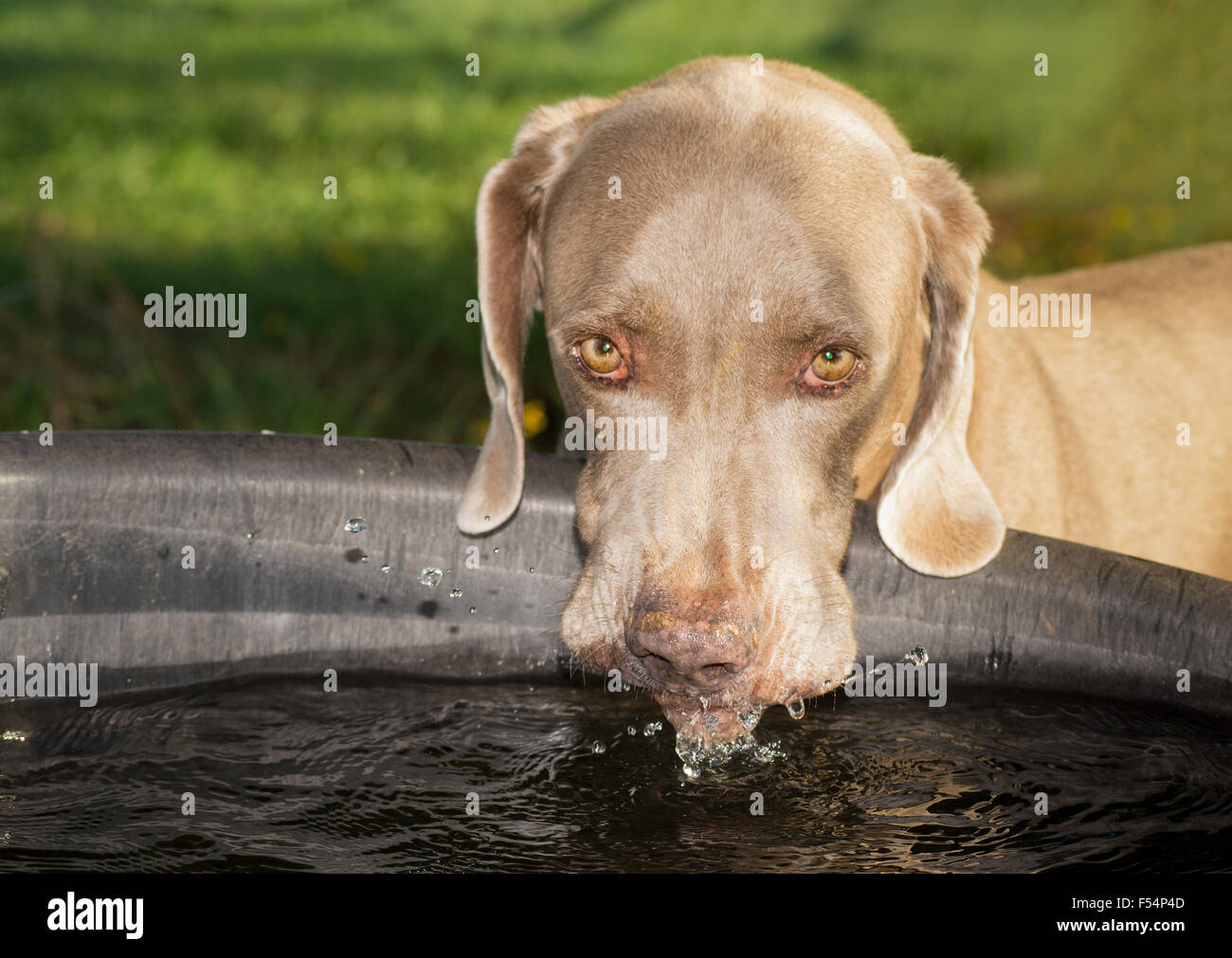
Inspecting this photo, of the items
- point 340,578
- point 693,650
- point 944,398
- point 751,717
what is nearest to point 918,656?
point 751,717

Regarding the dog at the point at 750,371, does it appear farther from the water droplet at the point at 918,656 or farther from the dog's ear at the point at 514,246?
the water droplet at the point at 918,656

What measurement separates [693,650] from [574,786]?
48cm

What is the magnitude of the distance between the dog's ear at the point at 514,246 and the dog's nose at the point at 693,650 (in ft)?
2.56

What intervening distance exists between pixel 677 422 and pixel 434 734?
798mm

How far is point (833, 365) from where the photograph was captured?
285cm

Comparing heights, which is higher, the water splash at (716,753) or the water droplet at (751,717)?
the water droplet at (751,717)

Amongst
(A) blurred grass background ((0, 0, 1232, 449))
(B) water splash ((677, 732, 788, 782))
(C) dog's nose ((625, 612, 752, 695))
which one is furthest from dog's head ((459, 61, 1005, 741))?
(A) blurred grass background ((0, 0, 1232, 449))

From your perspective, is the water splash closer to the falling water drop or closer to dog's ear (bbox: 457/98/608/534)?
the falling water drop

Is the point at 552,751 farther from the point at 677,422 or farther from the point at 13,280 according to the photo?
the point at 13,280

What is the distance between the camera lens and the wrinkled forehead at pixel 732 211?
2.80 m

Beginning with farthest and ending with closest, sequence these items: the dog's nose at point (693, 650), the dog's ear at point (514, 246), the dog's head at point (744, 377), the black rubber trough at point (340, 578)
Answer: the dog's ear at point (514, 246), the black rubber trough at point (340, 578), the dog's head at point (744, 377), the dog's nose at point (693, 650)

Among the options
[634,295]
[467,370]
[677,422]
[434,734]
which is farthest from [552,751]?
[467,370]

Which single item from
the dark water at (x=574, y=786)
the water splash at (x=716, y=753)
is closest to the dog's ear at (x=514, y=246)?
the dark water at (x=574, y=786)

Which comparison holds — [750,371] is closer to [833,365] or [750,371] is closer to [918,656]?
[833,365]
